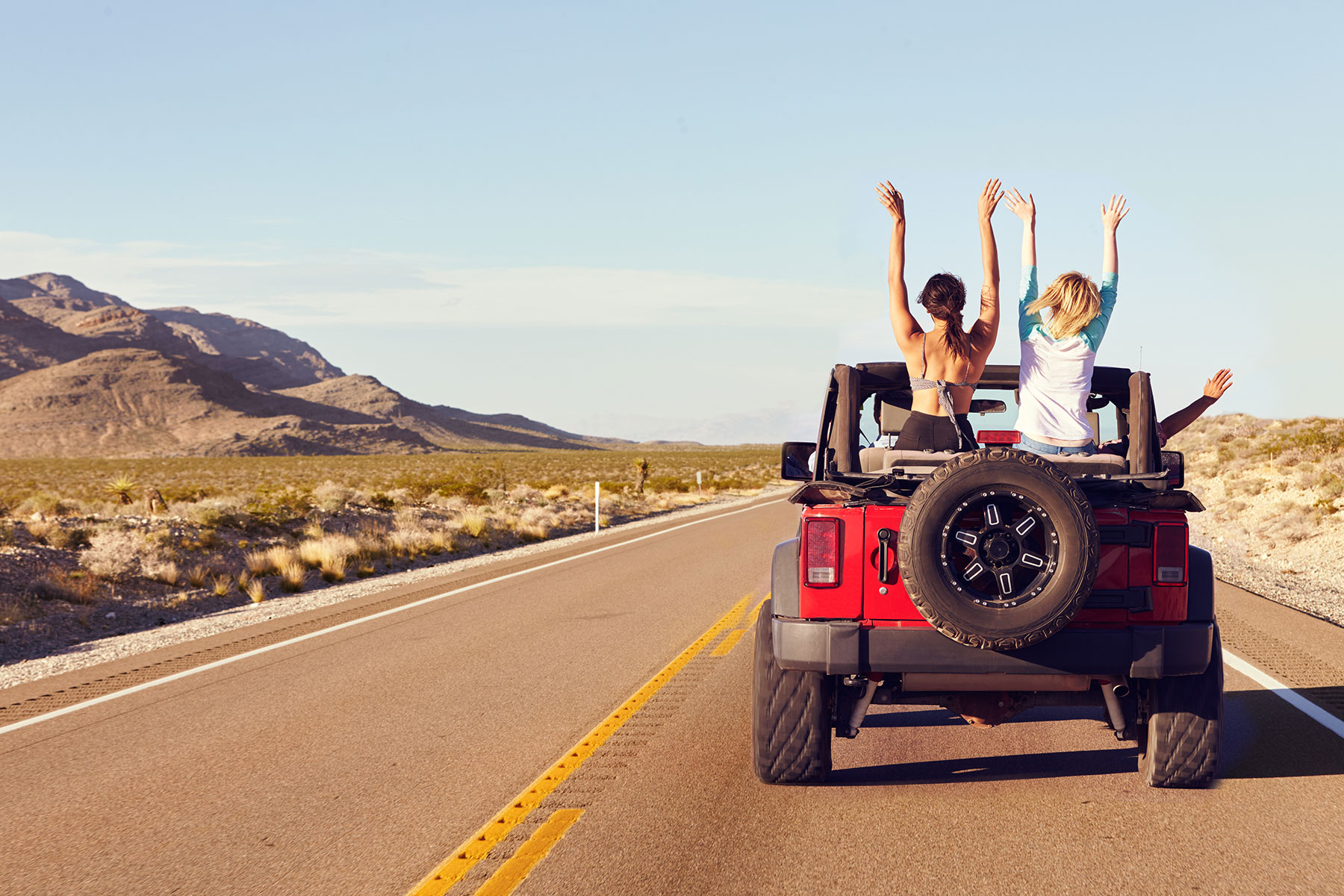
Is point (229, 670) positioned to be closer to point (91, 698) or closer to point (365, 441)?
point (91, 698)

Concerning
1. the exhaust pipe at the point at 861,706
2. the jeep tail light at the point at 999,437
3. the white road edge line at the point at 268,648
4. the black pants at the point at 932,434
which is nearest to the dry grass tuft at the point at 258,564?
the white road edge line at the point at 268,648

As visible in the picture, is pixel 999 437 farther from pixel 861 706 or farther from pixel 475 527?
pixel 475 527

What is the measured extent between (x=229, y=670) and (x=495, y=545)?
13446mm

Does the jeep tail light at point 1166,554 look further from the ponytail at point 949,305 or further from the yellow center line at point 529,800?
the yellow center line at point 529,800

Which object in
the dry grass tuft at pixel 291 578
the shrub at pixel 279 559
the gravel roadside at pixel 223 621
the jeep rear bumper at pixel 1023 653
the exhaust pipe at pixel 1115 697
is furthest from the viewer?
the shrub at pixel 279 559

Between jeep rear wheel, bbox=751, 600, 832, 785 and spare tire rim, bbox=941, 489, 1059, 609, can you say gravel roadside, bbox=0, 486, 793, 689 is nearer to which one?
jeep rear wheel, bbox=751, 600, 832, 785

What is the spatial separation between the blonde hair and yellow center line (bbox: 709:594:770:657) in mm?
3872

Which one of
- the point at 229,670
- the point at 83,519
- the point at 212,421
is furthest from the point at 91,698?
the point at 212,421

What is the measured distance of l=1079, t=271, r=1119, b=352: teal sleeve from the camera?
17.5 feet

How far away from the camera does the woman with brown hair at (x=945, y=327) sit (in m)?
5.42

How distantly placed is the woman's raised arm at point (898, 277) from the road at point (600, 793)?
91.0 inches

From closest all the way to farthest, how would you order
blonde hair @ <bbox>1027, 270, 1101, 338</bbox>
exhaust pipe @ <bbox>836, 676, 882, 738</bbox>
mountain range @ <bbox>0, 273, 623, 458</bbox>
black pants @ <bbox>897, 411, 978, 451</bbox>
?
exhaust pipe @ <bbox>836, 676, 882, 738</bbox>, blonde hair @ <bbox>1027, 270, 1101, 338</bbox>, black pants @ <bbox>897, 411, 978, 451</bbox>, mountain range @ <bbox>0, 273, 623, 458</bbox>

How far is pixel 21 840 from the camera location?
509 cm

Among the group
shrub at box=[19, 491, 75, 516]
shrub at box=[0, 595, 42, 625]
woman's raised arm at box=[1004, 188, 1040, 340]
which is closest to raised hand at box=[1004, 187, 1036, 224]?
woman's raised arm at box=[1004, 188, 1040, 340]
